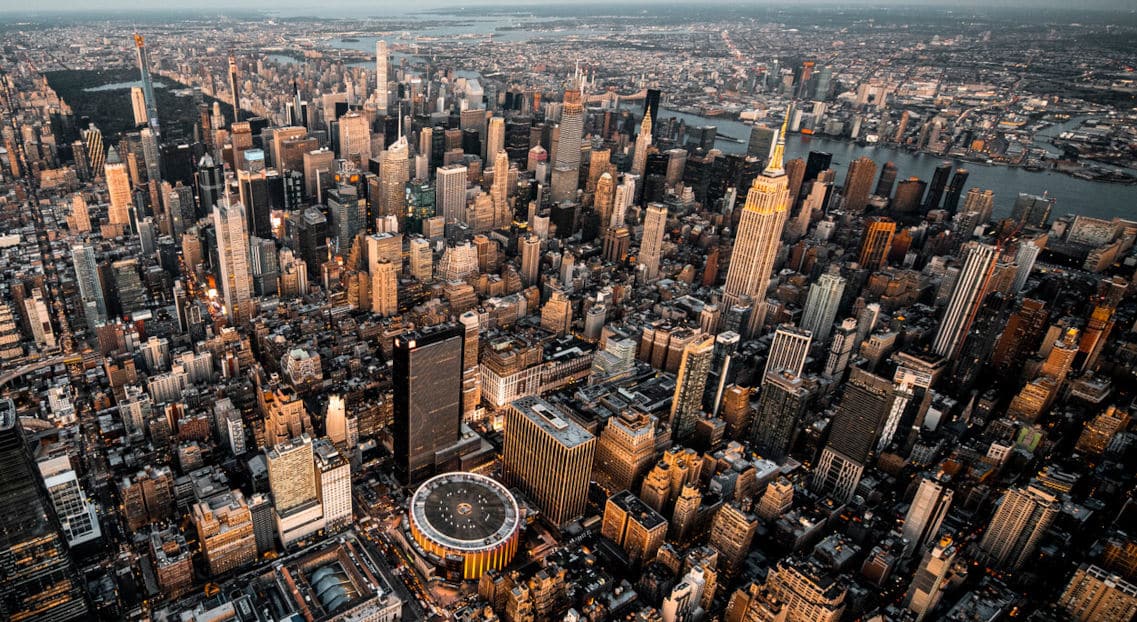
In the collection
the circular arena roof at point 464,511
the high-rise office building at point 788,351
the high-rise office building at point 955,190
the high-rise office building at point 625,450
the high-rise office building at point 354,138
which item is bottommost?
the circular arena roof at point 464,511

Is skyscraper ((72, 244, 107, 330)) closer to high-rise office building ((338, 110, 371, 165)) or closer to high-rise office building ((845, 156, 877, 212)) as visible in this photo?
high-rise office building ((338, 110, 371, 165))

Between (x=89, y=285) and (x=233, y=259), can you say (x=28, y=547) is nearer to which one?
(x=233, y=259)

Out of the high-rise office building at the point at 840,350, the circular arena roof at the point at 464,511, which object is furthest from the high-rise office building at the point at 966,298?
the circular arena roof at the point at 464,511

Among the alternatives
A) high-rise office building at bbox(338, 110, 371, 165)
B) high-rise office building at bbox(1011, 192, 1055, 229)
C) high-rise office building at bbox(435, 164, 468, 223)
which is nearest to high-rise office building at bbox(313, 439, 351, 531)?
high-rise office building at bbox(435, 164, 468, 223)

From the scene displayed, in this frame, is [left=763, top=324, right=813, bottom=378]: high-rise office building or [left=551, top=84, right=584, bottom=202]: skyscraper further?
[left=551, top=84, right=584, bottom=202]: skyscraper

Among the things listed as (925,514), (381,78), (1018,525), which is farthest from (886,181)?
(381,78)

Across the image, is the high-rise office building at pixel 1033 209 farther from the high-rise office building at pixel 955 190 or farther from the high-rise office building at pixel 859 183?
the high-rise office building at pixel 859 183
